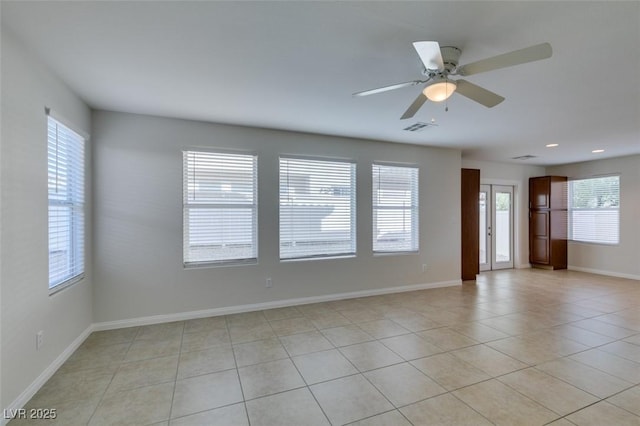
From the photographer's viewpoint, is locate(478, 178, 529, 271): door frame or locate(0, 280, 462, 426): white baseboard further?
locate(478, 178, 529, 271): door frame

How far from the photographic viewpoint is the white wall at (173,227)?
3.43 metres

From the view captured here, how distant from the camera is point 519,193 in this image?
7207 mm

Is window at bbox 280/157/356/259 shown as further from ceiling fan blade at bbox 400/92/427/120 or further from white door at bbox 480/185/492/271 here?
white door at bbox 480/185/492/271

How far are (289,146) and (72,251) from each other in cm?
280

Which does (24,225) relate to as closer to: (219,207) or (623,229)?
(219,207)

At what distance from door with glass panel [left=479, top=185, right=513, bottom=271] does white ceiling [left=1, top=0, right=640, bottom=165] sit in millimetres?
3305

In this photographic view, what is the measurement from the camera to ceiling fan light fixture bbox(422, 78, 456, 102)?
2039 mm

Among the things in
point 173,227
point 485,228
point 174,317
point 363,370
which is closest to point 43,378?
point 174,317

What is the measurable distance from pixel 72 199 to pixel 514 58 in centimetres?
387

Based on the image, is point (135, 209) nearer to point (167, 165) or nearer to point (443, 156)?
point (167, 165)

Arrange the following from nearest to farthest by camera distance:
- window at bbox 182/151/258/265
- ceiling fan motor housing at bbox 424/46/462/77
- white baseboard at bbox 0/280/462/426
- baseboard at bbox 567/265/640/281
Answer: ceiling fan motor housing at bbox 424/46/462/77, white baseboard at bbox 0/280/462/426, window at bbox 182/151/258/265, baseboard at bbox 567/265/640/281

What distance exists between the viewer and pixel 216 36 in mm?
1985

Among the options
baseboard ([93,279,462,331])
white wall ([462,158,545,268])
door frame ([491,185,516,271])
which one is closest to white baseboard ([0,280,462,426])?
baseboard ([93,279,462,331])

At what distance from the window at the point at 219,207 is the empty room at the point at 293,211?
0.03 meters
